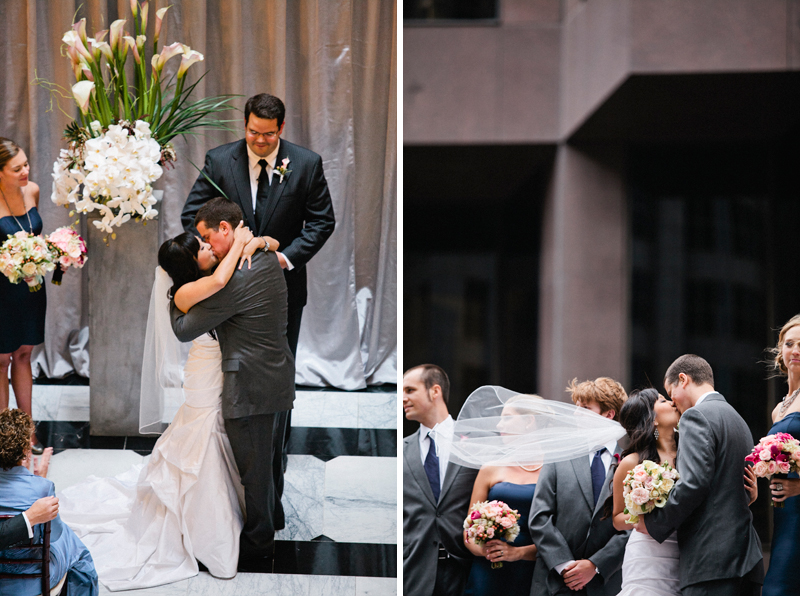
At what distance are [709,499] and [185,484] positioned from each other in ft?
5.74

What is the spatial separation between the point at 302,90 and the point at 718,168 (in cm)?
298

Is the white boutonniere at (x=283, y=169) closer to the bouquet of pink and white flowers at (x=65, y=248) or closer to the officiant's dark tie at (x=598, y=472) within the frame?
the bouquet of pink and white flowers at (x=65, y=248)

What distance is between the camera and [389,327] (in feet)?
16.9

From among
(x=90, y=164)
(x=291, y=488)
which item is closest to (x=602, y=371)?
(x=291, y=488)

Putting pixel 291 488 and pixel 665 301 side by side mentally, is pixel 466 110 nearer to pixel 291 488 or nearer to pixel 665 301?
pixel 665 301

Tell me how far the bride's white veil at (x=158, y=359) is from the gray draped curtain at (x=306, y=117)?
1.84 meters

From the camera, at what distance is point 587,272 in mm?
2510

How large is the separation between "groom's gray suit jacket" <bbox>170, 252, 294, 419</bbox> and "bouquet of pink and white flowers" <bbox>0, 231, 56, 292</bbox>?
947 millimetres

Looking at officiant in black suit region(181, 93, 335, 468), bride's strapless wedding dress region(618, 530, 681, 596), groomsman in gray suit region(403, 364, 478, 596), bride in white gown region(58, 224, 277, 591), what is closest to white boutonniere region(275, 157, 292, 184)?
officiant in black suit region(181, 93, 335, 468)

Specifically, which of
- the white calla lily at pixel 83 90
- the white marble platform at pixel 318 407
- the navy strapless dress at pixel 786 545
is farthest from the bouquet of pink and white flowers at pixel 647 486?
the white calla lily at pixel 83 90

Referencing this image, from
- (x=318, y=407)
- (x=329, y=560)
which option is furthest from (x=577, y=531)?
(x=318, y=407)

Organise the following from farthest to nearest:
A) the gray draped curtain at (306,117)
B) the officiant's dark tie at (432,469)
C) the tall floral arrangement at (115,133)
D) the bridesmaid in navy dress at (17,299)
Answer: the gray draped curtain at (306,117) → the bridesmaid in navy dress at (17,299) → the tall floral arrangement at (115,133) → the officiant's dark tie at (432,469)

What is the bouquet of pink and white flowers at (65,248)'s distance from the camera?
3578mm

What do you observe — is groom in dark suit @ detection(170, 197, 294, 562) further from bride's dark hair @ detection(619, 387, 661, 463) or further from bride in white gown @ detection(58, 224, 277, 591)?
bride's dark hair @ detection(619, 387, 661, 463)
